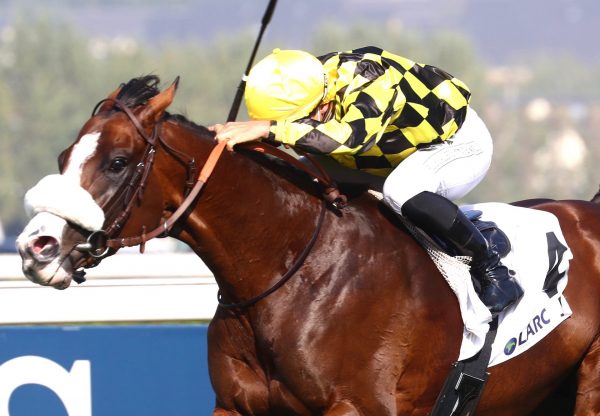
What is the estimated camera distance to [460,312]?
3.91 meters

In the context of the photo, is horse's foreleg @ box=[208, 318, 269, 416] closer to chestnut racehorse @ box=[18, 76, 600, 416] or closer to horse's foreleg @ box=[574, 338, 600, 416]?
chestnut racehorse @ box=[18, 76, 600, 416]

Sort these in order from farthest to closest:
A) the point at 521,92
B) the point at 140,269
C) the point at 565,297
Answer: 1. the point at 521,92
2. the point at 140,269
3. the point at 565,297

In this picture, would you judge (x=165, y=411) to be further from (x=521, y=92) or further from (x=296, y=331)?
(x=521, y=92)

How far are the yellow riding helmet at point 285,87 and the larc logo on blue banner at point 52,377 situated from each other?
171 cm

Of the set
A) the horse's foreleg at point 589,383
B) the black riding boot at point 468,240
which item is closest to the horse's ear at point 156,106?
the black riding boot at point 468,240

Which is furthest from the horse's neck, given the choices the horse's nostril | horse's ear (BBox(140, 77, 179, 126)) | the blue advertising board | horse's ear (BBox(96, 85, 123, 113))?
the blue advertising board

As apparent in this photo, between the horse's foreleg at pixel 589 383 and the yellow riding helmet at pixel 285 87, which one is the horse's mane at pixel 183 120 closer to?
the yellow riding helmet at pixel 285 87

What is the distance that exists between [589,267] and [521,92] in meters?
92.4

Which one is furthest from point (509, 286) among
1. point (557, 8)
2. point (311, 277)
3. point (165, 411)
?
point (557, 8)

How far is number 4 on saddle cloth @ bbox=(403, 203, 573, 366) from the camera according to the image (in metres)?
3.91

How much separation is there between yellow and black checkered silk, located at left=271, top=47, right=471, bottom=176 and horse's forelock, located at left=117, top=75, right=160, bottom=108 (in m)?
0.40

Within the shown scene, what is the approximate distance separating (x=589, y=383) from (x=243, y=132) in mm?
1754

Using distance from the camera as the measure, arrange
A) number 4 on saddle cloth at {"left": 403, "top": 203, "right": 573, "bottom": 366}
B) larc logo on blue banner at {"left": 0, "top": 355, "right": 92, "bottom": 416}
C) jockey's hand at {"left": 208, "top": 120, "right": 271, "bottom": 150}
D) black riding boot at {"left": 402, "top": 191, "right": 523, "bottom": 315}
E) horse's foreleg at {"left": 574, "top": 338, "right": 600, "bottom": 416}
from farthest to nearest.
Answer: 1. larc logo on blue banner at {"left": 0, "top": 355, "right": 92, "bottom": 416}
2. horse's foreleg at {"left": 574, "top": 338, "right": 600, "bottom": 416}
3. number 4 on saddle cloth at {"left": 403, "top": 203, "right": 573, "bottom": 366}
4. black riding boot at {"left": 402, "top": 191, "right": 523, "bottom": 315}
5. jockey's hand at {"left": 208, "top": 120, "right": 271, "bottom": 150}

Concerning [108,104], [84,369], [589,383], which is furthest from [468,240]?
[84,369]
